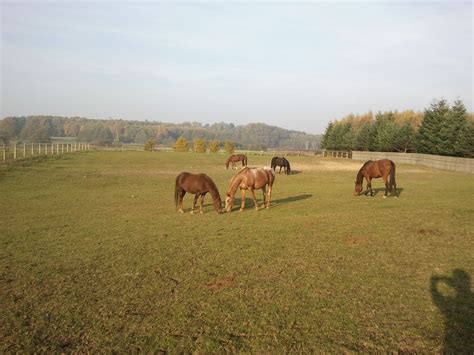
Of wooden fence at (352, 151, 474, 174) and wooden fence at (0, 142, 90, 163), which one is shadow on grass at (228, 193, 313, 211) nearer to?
wooden fence at (0, 142, 90, 163)

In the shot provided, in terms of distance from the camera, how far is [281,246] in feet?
25.5

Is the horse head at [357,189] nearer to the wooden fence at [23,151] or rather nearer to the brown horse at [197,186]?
A: the brown horse at [197,186]

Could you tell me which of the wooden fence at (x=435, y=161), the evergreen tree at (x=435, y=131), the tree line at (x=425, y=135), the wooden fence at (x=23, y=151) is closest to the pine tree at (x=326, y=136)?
the tree line at (x=425, y=135)

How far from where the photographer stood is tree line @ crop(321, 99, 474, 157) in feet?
124

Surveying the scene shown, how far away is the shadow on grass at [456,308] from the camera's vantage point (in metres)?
4.07

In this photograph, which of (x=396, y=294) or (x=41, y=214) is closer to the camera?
(x=396, y=294)

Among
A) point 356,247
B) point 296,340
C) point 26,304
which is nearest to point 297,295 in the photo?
point 296,340

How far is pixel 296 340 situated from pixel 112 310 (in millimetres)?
2490

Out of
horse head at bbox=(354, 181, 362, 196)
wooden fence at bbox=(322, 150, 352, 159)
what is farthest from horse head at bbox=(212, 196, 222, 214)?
wooden fence at bbox=(322, 150, 352, 159)

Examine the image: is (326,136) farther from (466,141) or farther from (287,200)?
(287,200)

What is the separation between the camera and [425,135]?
1742 inches

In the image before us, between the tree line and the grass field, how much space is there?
3213 cm

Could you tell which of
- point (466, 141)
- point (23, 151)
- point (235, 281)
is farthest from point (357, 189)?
point (23, 151)

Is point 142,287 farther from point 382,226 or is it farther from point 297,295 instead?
point 382,226
